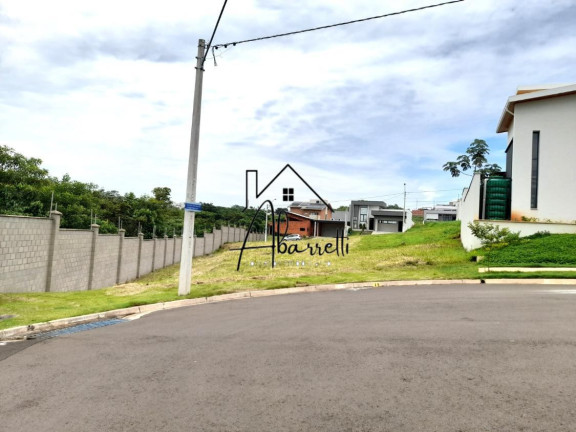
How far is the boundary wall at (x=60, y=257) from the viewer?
15.0 meters

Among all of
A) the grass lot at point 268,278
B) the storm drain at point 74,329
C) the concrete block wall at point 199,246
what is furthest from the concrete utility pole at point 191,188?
the concrete block wall at point 199,246

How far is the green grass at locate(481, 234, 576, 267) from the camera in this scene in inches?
674

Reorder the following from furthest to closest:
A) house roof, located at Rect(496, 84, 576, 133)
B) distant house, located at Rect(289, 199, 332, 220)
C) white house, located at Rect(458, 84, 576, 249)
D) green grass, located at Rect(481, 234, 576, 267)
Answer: distant house, located at Rect(289, 199, 332, 220)
house roof, located at Rect(496, 84, 576, 133)
white house, located at Rect(458, 84, 576, 249)
green grass, located at Rect(481, 234, 576, 267)

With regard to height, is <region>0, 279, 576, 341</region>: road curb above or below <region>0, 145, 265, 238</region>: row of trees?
below

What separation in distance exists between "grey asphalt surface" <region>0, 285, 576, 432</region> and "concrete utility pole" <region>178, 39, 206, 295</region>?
3396 millimetres

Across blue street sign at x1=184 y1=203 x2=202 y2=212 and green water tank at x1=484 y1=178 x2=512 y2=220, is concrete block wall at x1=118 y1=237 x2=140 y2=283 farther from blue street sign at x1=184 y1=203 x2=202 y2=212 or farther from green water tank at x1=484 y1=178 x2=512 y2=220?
green water tank at x1=484 y1=178 x2=512 y2=220

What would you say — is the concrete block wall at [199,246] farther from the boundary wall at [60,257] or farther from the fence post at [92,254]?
the fence post at [92,254]

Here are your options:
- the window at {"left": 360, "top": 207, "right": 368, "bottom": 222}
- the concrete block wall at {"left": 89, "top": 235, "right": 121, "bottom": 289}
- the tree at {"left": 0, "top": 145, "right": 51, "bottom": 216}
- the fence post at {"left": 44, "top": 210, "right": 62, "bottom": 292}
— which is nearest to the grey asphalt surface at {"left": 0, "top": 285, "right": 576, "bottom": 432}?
the fence post at {"left": 44, "top": 210, "right": 62, "bottom": 292}

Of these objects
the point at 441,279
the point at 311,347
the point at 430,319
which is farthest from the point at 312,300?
the point at 441,279

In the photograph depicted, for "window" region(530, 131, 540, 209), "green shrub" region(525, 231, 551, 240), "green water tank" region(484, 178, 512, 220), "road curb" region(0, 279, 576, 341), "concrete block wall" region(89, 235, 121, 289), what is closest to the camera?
"road curb" region(0, 279, 576, 341)

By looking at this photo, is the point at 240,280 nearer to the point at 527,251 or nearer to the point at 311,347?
the point at 311,347

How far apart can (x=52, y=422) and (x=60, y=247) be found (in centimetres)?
1629

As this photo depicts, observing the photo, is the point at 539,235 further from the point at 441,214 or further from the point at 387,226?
the point at 441,214

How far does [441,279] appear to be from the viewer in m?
15.5
